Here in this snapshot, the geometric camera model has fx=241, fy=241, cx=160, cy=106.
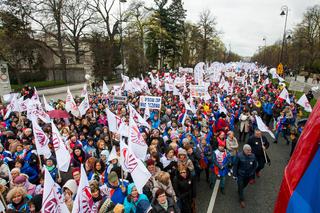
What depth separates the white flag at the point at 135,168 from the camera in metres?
3.99

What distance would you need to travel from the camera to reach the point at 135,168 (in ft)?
13.7

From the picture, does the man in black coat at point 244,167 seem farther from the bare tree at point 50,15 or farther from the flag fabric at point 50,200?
the bare tree at point 50,15

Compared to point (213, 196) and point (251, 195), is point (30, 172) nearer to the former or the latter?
point (213, 196)

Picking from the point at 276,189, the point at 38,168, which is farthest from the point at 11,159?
the point at 276,189

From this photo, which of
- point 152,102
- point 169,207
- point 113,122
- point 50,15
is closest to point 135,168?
point 169,207

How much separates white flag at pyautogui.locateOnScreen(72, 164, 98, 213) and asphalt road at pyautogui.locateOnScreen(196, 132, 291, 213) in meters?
2.78

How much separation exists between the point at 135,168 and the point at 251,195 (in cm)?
362

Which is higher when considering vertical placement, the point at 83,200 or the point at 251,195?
the point at 83,200

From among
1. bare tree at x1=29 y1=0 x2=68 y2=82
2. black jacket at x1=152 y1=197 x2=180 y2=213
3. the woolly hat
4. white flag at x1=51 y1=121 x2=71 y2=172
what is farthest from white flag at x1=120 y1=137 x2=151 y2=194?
bare tree at x1=29 y1=0 x2=68 y2=82

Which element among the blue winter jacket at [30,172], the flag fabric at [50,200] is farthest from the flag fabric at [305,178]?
the blue winter jacket at [30,172]

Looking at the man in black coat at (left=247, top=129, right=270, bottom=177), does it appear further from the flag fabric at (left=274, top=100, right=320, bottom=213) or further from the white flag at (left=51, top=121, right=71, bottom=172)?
the flag fabric at (left=274, top=100, right=320, bottom=213)

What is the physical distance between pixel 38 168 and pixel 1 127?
3.94m

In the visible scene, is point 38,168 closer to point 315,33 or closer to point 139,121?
point 139,121

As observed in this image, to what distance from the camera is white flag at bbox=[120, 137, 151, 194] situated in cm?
399
